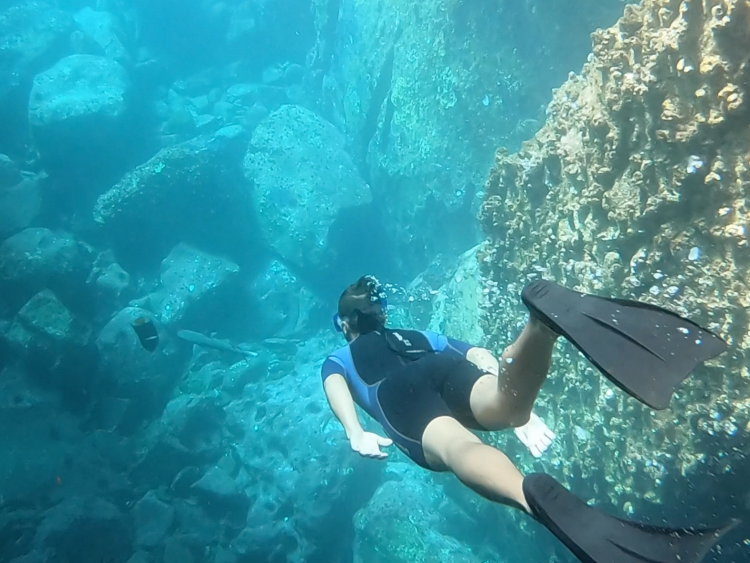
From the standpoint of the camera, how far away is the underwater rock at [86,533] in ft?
33.1

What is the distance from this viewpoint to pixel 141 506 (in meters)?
11.0

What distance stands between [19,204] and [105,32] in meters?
10.6

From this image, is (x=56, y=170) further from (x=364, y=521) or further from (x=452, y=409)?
(x=452, y=409)

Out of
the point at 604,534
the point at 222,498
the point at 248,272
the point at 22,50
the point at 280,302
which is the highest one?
the point at 604,534

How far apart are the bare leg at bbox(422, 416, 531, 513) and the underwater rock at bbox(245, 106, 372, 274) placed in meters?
12.1

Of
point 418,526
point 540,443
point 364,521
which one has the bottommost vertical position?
point 364,521

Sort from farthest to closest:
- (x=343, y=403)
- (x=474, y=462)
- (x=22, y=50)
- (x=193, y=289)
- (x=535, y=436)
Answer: (x=22, y=50) < (x=193, y=289) < (x=343, y=403) < (x=535, y=436) < (x=474, y=462)

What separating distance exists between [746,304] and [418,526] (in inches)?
272

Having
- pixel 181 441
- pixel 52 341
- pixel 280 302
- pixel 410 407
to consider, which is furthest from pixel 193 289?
pixel 410 407

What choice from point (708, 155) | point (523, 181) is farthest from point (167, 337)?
point (708, 155)

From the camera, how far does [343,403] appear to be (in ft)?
12.0

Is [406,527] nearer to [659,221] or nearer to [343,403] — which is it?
[343,403]

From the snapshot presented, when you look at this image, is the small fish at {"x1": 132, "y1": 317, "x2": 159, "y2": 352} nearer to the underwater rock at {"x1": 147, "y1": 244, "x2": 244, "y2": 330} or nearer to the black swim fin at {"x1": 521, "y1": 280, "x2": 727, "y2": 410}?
the underwater rock at {"x1": 147, "y1": 244, "x2": 244, "y2": 330}

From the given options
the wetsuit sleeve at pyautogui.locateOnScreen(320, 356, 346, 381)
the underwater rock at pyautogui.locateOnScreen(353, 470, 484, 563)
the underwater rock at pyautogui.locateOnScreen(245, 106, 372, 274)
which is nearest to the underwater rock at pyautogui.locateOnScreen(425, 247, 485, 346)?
the underwater rock at pyautogui.locateOnScreen(353, 470, 484, 563)
